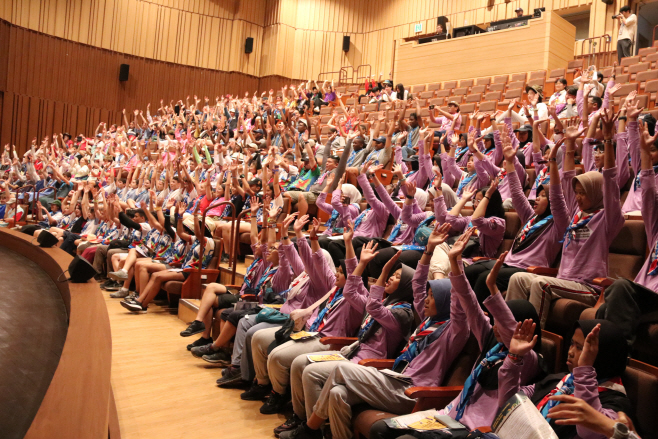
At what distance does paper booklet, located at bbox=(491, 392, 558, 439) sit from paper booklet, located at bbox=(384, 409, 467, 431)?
0.73 feet

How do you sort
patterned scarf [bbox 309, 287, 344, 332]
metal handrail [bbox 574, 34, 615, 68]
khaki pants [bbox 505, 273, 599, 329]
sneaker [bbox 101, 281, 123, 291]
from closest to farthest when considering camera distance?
1. khaki pants [bbox 505, 273, 599, 329]
2. patterned scarf [bbox 309, 287, 344, 332]
3. sneaker [bbox 101, 281, 123, 291]
4. metal handrail [bbox 574, 34, 615, 68]

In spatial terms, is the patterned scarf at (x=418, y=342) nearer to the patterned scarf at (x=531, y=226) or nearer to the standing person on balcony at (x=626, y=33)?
the patterned scarf at (x=531, y=226)

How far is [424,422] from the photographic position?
207 centimetres

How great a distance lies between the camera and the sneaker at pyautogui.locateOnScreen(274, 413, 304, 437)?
2770 mm

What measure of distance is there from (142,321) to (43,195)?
230 inches

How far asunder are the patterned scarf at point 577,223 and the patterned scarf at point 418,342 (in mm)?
786

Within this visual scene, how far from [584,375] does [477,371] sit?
50 centimetres

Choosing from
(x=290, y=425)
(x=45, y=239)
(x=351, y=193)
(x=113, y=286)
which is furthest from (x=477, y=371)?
(x=113, y=286)

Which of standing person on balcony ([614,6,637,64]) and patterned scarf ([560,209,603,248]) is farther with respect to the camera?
standing person on balcony ([614,6,637,64])

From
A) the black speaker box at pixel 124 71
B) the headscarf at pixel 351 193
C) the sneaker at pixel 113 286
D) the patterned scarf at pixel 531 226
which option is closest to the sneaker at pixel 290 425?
the patterned scarf at pixel 531 226

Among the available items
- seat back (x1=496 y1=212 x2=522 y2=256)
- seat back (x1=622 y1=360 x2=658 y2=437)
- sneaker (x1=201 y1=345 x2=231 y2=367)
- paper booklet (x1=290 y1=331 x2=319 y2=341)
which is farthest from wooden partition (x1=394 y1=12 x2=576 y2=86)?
seat back (x1=622 y1=360 x2=658 y2=437)

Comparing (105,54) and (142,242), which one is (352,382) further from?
(105,54)

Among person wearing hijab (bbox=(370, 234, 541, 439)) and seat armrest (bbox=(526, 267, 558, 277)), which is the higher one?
seat armrest (bbox=(526, 267, 558, 277))

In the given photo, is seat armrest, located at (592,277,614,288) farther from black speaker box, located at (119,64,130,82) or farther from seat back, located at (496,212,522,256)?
black speaker box, located at (119,64,130,82)
